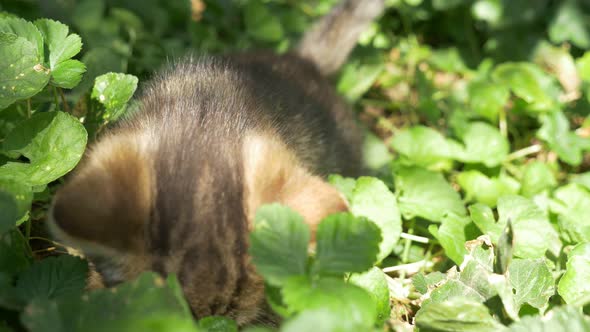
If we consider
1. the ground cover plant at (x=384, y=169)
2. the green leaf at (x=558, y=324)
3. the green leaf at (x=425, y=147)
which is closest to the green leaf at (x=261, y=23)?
the ground cover plant at (x=384, y=169)

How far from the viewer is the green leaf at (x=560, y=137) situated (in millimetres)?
2348

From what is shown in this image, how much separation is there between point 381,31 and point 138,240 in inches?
103

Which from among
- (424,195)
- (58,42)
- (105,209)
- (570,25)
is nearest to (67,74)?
(58,42)

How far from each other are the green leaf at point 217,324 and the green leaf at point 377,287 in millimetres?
387

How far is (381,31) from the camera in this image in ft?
11.6

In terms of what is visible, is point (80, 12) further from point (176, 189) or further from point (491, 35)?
point (491, 35)

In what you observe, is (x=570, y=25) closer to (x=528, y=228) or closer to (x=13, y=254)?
(x=528, y=228)

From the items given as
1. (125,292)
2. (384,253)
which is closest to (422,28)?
(384,253)

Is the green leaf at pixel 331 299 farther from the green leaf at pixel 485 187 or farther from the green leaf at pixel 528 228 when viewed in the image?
the green leaf at pixel 485 187

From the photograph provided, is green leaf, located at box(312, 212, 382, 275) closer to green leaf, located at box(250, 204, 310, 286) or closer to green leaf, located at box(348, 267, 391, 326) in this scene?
green leaf, located at box(250, 204, 310, 286)

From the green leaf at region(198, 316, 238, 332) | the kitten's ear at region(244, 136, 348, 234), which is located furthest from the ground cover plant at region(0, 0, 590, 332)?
the kitten's ear at region(244, 136, 348, 234)

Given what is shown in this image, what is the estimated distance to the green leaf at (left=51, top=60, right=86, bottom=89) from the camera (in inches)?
61.7

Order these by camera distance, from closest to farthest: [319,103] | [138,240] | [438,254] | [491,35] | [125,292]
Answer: [125,292], [138,240], [438,254], [319,103], [491,35]

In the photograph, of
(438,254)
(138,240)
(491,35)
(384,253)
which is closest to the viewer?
(138,240)
